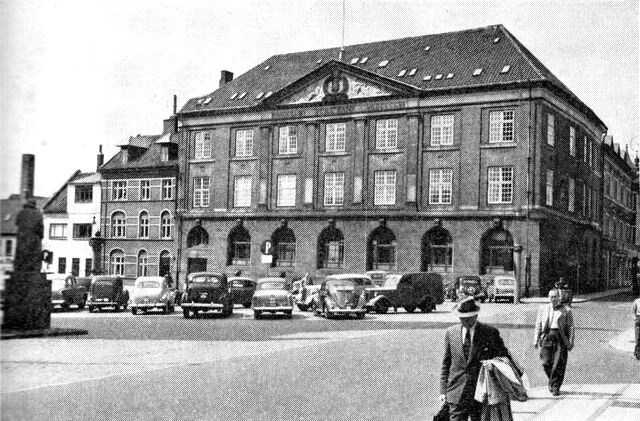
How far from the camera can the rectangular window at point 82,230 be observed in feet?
206

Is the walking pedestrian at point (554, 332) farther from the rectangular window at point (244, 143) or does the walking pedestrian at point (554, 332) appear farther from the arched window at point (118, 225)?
the arched window at point (118, 225)

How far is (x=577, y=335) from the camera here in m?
22.3

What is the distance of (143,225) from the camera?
60062 millimetres

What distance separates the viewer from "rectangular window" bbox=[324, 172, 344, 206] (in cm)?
5153

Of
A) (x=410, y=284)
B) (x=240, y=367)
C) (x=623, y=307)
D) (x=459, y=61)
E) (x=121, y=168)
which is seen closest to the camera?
(x=240, y=367)

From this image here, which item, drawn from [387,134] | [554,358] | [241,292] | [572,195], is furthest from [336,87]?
[554,358]

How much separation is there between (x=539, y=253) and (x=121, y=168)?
3510cm

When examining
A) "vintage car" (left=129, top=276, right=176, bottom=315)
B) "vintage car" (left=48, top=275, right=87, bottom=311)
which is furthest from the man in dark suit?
"vintage car" (left=48, top=275, right=87, bottom=311)

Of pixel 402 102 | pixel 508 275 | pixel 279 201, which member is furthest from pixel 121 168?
pixel 508 275

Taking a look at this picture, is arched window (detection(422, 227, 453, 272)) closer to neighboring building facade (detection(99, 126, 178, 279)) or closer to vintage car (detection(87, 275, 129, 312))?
neighboring building facade (detection(99, 126, 178, 279))

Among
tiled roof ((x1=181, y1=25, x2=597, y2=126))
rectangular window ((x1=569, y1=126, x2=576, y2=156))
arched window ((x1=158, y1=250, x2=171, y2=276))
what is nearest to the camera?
tiled roof ((x1=181, y1=25, x2=597, y2=126))

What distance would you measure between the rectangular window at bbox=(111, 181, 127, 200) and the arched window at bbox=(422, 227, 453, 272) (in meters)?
27.2

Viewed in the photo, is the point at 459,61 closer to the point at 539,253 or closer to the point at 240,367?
the point at 539,253

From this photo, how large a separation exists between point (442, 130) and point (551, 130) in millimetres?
6882
